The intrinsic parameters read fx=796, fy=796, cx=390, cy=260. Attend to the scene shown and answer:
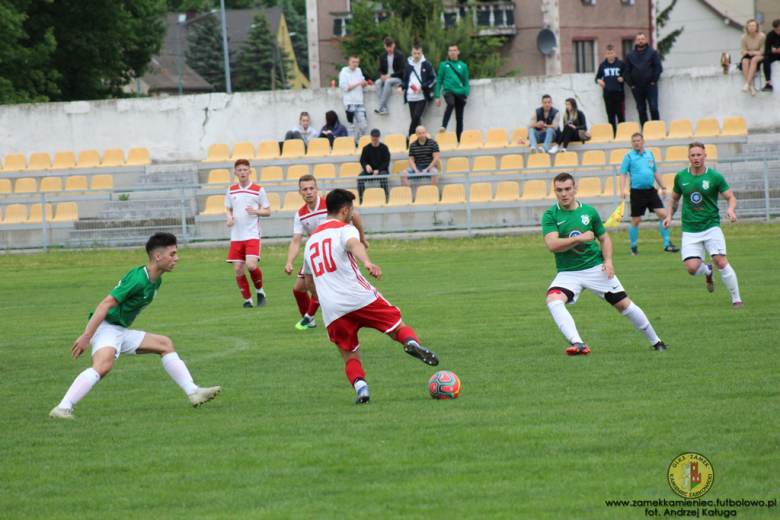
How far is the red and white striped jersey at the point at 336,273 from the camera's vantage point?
6.05 metres

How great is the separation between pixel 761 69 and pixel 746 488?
68.9 ft

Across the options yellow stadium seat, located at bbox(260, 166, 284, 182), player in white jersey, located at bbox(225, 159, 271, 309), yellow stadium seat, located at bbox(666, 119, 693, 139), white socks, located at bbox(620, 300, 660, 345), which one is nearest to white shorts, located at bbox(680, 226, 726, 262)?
white socks, located at bbox(620, 300, 660, 345)

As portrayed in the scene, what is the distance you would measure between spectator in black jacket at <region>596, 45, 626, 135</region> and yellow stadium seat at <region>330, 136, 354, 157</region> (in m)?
6.97

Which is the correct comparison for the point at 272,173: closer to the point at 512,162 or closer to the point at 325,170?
the point at 325,170

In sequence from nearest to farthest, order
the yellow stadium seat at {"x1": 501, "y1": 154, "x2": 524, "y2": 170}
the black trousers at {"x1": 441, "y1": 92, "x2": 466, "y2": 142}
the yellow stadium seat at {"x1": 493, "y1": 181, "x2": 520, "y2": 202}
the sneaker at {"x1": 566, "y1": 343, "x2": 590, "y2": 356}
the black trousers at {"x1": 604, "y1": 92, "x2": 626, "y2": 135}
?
the sneaker at {"x1": 566, "y1": 343, "x2": 590, "y2": 356}
the yellow stadium seat at {"x1": 493, "y1": 181, "x2": 520, "y2": 202}
the yellow stadium seat at {"x1": 501, "y1": 154, "x2": 524, "y2": 170}
the black trousers at {"x1": 604, "y1": 92, "x2": 626, "y2": 135}
the black trousers at {"x1": 441, "y1": 92, "x2": 466, "y2": 142}

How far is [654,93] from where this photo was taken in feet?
70.1

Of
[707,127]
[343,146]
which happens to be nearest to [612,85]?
[707,127]

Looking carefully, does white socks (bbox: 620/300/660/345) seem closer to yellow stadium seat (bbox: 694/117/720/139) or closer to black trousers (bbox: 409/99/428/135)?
black trousers (bbox: 409/99/428/135)

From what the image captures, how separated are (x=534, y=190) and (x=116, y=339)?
48.0ft

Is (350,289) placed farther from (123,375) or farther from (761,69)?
(761,69)

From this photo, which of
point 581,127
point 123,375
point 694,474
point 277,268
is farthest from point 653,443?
point 581,127

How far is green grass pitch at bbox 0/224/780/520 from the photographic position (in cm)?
410

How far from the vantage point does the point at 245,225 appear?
11.9m

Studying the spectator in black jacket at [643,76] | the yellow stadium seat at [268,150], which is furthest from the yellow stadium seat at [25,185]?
the spectator in black jacket at [643,76]
